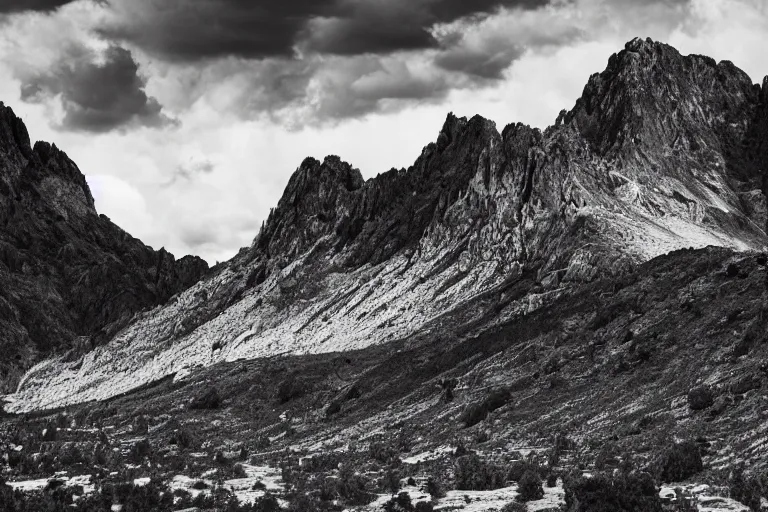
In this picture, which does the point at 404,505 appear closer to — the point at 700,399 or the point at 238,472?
the point at 238,472

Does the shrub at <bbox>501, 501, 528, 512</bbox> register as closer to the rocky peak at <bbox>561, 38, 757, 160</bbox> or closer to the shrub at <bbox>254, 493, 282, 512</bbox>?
the shrub at <bbox>254, 493, 282, 512</bbox>

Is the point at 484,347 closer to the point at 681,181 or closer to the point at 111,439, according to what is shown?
the point at 111,439

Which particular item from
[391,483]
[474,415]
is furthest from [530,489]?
[474,415]

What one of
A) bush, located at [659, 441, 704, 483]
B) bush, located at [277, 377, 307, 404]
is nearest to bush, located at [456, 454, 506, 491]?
bush, located at [659, 441, 704, 483]

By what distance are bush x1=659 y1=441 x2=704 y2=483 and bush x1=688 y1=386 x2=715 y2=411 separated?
9.05m

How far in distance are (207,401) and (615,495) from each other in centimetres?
8258

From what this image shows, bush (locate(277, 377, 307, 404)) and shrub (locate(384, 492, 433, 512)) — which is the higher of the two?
bush (locate(277, 377, 307, 404))

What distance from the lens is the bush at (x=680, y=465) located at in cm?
3988

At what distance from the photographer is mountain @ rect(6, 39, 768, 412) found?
122 m

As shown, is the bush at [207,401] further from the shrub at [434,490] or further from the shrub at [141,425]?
the shrub at [434,490]

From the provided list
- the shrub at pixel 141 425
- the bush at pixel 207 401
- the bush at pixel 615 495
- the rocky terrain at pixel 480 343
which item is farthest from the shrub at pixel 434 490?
the bush at pixel 207 401

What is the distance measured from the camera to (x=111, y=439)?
9225 centimetres

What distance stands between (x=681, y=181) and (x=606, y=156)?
11.4 metres

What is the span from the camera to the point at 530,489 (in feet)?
130
